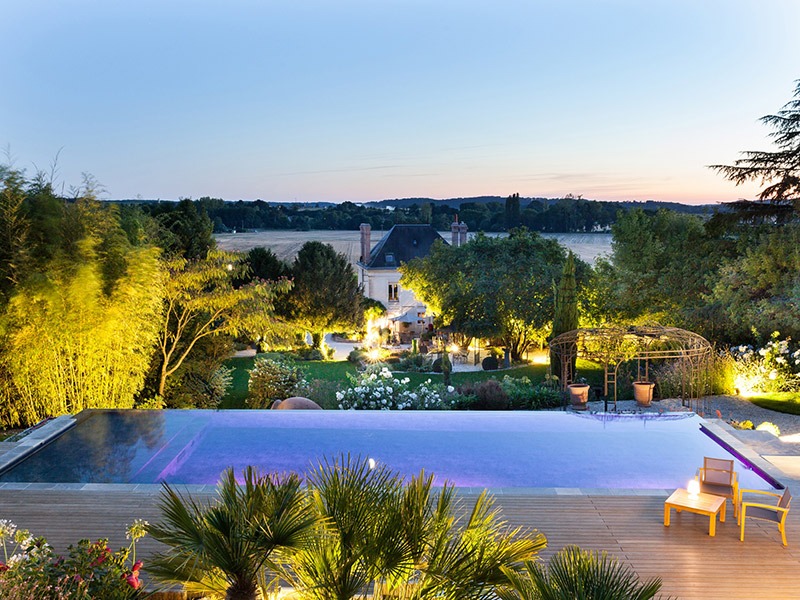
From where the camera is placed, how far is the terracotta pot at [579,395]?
43.7ft

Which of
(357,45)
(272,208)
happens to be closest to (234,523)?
(357,45)

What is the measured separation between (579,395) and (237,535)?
1077 cm

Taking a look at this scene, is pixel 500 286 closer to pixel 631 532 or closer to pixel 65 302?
pixel 65 302

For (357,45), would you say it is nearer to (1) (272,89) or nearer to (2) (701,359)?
(1) (272,89)

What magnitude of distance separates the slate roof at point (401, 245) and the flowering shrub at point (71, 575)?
3699 centimetres

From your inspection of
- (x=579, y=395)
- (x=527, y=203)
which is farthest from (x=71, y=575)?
(x=527, y=203)

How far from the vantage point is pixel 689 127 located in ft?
68.2

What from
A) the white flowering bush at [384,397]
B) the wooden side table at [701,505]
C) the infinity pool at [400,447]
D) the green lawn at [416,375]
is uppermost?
the wooden side table at [701,505]

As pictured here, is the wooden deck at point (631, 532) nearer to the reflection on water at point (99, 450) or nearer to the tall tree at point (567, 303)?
the reflection on water at point (99, 450)

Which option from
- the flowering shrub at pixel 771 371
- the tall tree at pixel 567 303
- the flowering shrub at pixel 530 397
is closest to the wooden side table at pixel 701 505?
the flowering shrub at pixel 530 397

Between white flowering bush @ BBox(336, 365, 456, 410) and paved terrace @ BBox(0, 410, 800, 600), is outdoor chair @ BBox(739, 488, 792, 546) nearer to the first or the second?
paved terrace @ BBox(0, 410, 800, 600)

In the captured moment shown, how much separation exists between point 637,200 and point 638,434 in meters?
18.4

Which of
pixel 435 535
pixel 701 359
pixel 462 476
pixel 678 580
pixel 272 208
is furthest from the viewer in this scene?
pixel 272 208

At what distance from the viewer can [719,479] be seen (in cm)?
654
